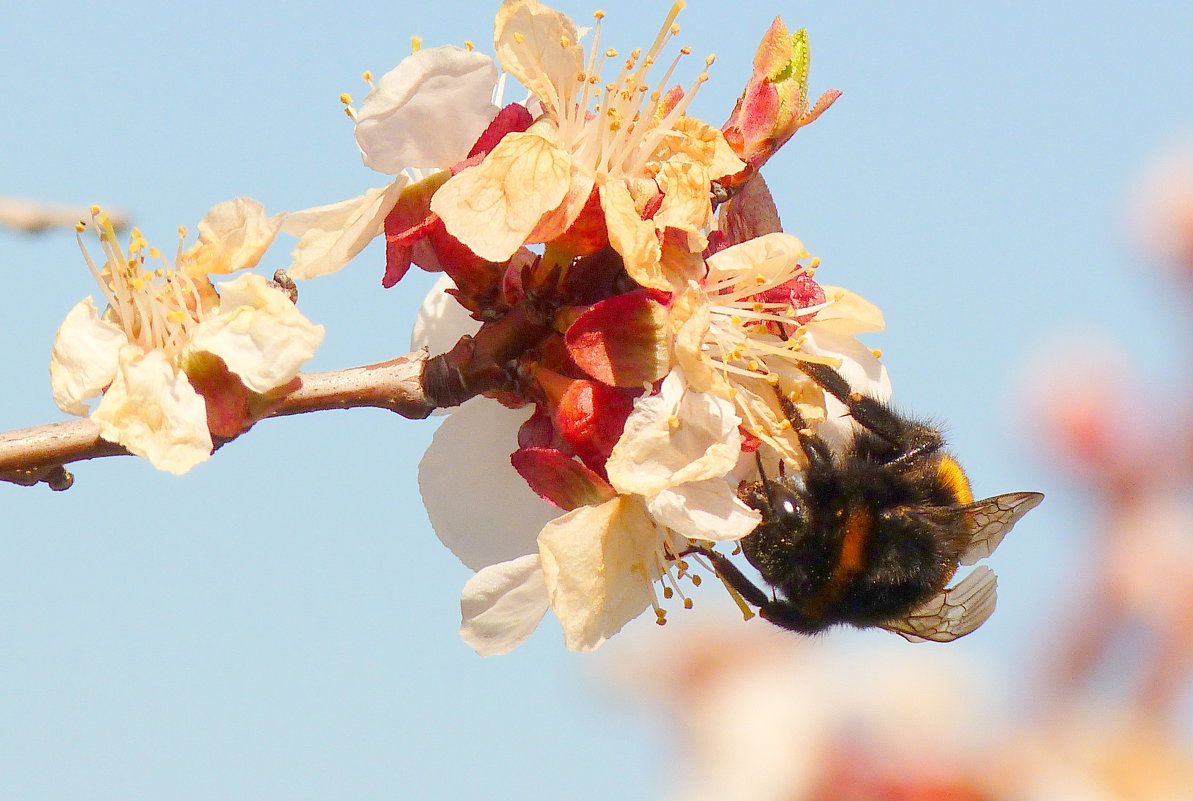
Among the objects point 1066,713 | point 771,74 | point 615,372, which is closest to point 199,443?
point 615,372

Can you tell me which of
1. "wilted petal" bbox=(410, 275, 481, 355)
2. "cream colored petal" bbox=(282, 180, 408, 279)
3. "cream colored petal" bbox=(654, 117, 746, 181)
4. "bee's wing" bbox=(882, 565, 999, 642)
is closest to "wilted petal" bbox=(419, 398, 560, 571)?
"wilted petal" bbox=(410, 275, 481, 355)

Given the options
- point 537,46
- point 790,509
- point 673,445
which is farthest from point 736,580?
point 537,46

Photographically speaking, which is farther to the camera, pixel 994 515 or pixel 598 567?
pixel 994 515

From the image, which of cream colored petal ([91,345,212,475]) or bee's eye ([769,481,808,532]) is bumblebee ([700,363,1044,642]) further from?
cream colored petal ([91,345,212,475])

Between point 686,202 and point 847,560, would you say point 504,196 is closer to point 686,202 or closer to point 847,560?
point 686,202

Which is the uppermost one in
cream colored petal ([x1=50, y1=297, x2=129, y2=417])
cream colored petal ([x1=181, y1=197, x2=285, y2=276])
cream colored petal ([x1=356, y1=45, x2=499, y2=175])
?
cream colored petal ([x1=356, y1=45, x2=499, y2=175])

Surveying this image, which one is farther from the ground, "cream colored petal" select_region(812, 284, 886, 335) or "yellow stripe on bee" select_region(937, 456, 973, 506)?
"cream colored petal" select_region(812, 284, 886, 335)
